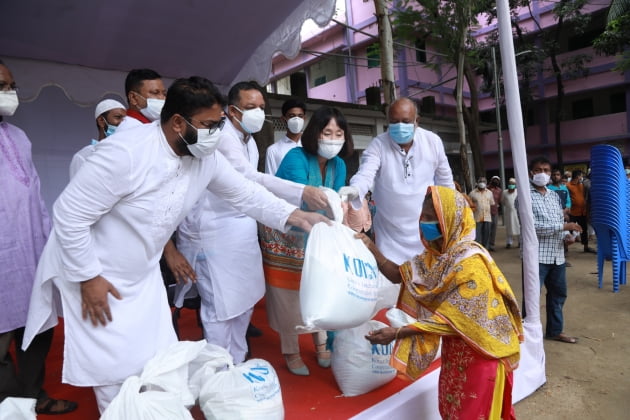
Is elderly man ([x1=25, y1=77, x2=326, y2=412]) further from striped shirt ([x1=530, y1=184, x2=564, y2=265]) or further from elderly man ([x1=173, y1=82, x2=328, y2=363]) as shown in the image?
striped shirt ([x1=530, y1=184, x2=564, y2=265])

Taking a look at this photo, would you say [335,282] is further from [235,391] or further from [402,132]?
[402,132]

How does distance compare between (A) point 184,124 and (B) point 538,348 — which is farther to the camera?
(B) point 538,348

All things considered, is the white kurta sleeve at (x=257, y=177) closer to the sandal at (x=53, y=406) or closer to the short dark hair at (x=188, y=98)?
the short dark hair at (x=188, y=98)

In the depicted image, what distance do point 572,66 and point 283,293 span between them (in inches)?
780

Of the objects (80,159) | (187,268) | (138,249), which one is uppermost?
(80,159)

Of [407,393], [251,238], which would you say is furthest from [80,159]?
[407,393]

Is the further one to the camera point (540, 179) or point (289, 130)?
point (540, 179)

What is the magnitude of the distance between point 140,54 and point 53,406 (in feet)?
9.86

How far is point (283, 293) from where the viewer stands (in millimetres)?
2645

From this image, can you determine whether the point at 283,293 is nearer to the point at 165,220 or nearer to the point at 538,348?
the point at 165,220

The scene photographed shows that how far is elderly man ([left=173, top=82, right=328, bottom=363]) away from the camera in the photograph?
2.32 meters

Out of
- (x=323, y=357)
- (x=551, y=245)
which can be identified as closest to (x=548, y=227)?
(x=551, y=245)

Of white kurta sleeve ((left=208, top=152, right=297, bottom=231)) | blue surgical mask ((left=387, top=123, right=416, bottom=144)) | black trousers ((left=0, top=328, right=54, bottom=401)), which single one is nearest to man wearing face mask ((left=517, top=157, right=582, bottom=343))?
blue surgical mask ((left=387, top=123, right=416, bottom=144))

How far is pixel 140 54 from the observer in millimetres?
4055
